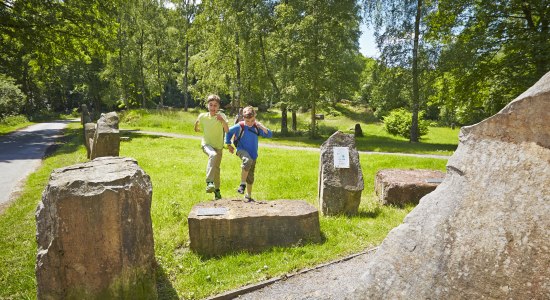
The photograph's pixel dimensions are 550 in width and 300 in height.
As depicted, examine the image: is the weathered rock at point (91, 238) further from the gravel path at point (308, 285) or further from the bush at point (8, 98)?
the bush at point (8, 98)

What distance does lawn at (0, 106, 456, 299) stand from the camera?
463 cm

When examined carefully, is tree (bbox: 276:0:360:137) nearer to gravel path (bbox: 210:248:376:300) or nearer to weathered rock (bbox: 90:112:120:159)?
weathered rock (bbox: 90:112:120:159)

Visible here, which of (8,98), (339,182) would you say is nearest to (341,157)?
(339,182)

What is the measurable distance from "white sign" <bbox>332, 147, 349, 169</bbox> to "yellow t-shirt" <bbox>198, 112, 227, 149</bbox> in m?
2.40

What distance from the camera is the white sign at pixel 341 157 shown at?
7.03 meters

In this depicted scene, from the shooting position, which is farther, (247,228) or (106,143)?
(106,143)

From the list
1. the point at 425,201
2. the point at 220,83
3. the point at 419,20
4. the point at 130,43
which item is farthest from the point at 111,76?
the point at 425,201

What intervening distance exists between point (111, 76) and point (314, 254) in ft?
142

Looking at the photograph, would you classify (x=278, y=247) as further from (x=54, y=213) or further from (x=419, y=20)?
(x=419, y=20)

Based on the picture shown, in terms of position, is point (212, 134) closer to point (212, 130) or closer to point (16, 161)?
point (212, 130)

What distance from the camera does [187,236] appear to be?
5930 millimetres

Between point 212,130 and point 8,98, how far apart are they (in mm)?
36715

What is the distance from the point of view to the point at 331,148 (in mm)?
7191

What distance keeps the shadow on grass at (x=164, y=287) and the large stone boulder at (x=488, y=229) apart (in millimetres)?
2708
